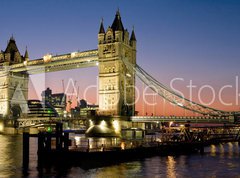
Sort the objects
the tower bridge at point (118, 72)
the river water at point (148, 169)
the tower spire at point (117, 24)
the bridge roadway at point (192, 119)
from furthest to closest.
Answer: the tower spire at point (117, 24) < the tower bridge at point (118, 72) < the bridge roadway at point (192, 119) < the river water at point (148, 169)

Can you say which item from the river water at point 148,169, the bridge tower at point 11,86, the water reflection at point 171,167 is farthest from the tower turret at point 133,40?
the river water at point 148,169

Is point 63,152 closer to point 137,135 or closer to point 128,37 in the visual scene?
point 137,135

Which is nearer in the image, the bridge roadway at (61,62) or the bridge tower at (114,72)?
the bridge tower at (114,72)

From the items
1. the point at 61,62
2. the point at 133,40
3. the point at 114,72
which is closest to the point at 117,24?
the point at 133,40

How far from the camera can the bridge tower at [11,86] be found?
85.6 m


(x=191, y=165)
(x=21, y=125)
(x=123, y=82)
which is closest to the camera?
(x=191, y=165)

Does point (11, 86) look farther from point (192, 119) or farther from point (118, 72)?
point (192, 119)

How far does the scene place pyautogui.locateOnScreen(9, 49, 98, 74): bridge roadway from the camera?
66.9 meters

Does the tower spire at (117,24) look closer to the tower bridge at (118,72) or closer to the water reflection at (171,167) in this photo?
the tower bridge at (118,72)

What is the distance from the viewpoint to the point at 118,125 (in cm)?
6075

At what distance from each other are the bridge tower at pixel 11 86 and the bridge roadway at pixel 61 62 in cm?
371

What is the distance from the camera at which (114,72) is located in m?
63.5

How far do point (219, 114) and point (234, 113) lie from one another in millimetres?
2073

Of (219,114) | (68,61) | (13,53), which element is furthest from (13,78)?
(219,114)
